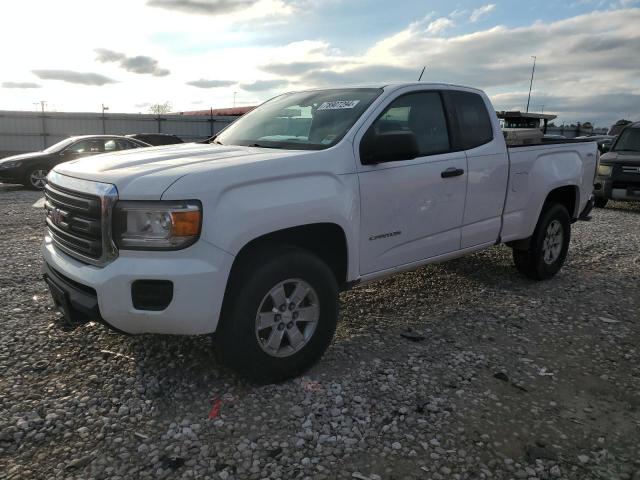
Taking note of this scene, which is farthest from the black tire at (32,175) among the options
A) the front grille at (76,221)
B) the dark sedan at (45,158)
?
the front grille at (76,221)

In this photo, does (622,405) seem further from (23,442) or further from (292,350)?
(23,442)

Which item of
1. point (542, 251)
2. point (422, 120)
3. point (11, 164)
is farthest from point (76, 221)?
point (11, 164)

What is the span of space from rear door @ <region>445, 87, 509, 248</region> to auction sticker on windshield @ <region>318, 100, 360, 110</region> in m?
1.05

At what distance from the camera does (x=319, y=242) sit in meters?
3.46

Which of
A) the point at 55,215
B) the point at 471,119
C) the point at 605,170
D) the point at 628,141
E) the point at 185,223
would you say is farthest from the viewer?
the point at 628,141

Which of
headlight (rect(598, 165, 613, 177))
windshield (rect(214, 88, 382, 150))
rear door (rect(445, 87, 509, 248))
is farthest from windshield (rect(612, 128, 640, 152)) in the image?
windshield (rect(214, 88, 382, 150))

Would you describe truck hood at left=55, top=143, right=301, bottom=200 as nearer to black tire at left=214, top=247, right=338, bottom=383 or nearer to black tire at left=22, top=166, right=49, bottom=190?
black tire at left=214, top=247, right=338, bottom=383

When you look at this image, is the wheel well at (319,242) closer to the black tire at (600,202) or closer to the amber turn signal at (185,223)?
the amber turn signal at (185,223)

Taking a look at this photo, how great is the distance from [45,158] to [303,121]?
1134 centimetres

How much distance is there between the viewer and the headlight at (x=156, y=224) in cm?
271

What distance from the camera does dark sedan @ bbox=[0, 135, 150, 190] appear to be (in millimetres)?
12844

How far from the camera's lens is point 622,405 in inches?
125

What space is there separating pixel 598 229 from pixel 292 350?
25.3 ft

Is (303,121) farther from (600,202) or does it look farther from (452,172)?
(600,202)
